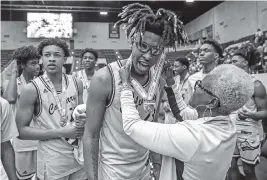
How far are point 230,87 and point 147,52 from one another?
542mm

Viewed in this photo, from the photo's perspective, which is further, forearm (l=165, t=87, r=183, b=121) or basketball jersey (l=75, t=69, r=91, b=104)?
basketball jersey (l=75, t=69, r=91, b=104)

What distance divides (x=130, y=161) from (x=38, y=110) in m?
1.00

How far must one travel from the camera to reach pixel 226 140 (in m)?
1.55

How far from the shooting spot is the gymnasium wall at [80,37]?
22.3 meters

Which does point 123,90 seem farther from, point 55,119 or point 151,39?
point 55,119

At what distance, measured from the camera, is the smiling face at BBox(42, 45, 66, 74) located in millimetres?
2611

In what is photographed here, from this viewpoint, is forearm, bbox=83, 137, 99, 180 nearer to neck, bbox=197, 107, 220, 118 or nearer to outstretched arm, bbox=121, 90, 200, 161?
outstretched arm, bbox=121, 90, 200, 161

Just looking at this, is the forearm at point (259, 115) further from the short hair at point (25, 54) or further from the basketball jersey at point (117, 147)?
the short hair at point (25, 54)

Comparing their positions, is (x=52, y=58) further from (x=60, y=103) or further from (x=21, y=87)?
(x=21, y=87)

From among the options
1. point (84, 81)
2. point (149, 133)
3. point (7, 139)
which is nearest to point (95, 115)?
point (149, 133)

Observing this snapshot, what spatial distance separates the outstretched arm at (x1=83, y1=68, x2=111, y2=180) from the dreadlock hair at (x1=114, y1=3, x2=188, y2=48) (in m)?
0.32

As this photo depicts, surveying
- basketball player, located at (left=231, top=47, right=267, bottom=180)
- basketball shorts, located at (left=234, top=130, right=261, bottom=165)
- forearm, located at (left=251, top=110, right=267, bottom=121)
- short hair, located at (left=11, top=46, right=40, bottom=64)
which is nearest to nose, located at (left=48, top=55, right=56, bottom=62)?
short hair, located at (left=11, top=46, right=40, bottom=64)

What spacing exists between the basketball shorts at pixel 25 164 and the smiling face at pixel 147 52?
2.04 metres

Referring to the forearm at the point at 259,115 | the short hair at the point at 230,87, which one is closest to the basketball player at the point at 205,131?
the short hair at the point at 230,87
